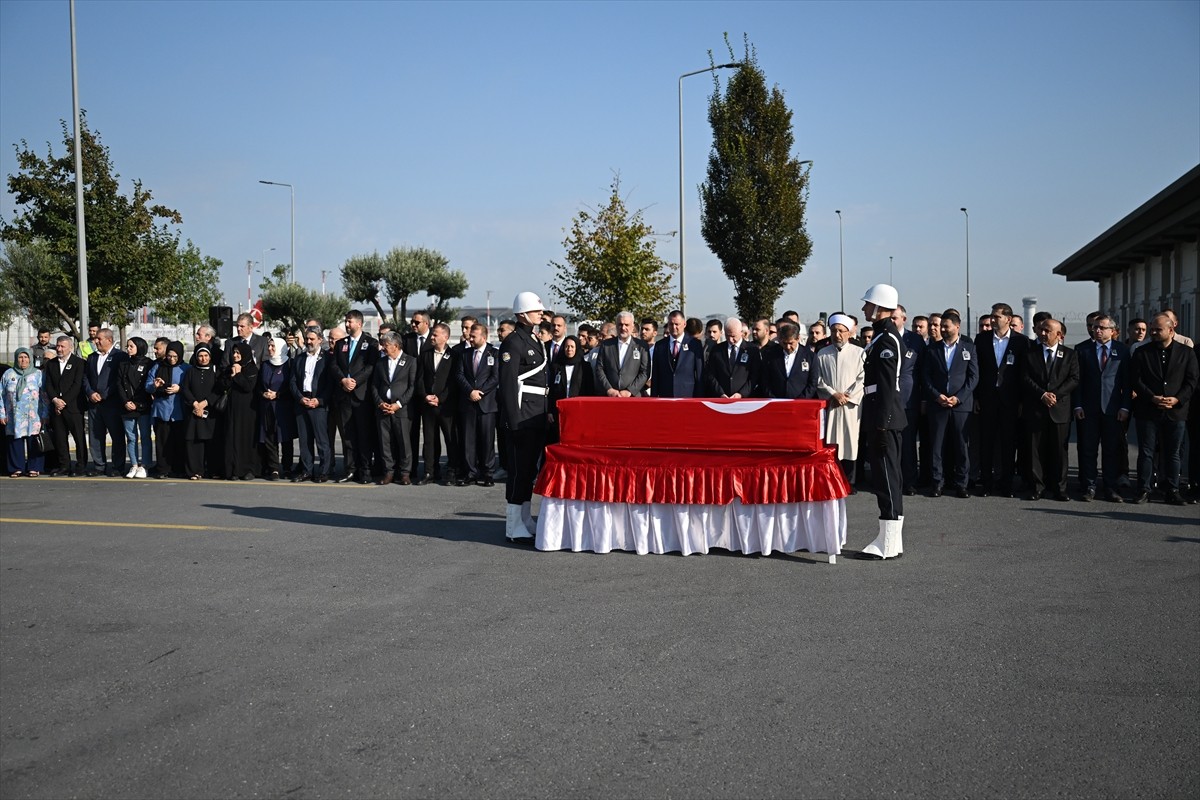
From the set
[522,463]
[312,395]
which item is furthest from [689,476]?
[312,395]

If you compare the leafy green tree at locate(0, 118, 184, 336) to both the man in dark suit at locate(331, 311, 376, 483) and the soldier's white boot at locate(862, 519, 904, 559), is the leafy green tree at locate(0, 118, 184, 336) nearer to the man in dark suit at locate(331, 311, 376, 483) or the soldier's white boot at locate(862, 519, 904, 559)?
the man in dark suit at locate(331, 311, 376, 483)

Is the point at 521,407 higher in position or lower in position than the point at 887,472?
higher

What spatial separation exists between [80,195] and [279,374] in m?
10.5

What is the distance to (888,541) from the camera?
874 cm

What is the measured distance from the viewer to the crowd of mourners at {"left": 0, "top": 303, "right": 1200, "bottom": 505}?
1206cm

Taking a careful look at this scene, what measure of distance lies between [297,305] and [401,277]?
597cm

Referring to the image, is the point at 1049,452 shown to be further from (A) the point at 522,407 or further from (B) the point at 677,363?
(A) the point at 522,407

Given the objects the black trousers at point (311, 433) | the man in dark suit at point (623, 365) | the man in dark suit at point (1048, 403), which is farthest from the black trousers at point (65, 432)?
the man in dark suit at point (1048, 403)

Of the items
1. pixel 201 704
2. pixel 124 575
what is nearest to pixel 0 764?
pixel 201 704

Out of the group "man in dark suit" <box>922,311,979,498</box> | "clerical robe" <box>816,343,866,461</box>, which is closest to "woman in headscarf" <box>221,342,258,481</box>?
"clerical robe" <box>816,343,866,461</box>

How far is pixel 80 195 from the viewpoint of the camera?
2211 centimetres

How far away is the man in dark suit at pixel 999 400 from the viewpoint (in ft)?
41.3

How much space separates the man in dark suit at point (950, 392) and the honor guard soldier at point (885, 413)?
367 cm

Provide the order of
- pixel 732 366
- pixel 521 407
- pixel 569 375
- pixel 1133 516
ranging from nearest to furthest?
pixel 521 407, pixel 1133 516, pixel 732 366, pixel 569 375
